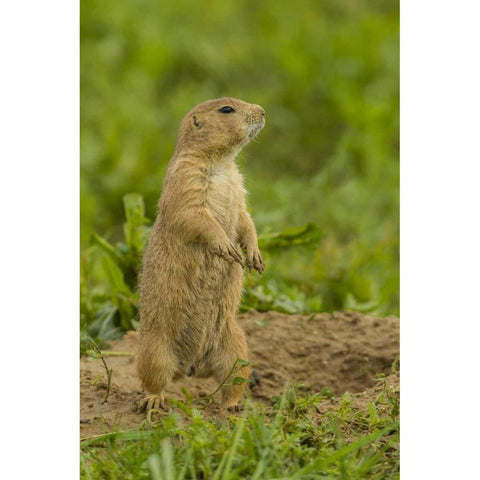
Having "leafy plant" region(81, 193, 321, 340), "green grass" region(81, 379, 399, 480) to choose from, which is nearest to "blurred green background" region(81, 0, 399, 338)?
"leafy plant" region(81, 193, 321, 340)

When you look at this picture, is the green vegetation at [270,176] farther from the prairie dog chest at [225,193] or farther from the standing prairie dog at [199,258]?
the prairie dog chest at [225,193]

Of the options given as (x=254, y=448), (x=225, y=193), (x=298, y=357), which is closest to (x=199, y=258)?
(x=225, y=193)

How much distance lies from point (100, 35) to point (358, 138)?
301cm

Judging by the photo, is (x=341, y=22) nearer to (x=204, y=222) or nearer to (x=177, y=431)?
(x=204, y=222)

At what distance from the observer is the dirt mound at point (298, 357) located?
17.5 ft

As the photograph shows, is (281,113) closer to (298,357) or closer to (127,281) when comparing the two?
(127,281)

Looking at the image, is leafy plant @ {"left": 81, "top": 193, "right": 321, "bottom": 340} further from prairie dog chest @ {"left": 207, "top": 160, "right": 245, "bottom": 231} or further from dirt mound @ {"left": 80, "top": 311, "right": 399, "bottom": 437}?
prairie dog chest @ {"left": 207, "top": 160, "right": 245, "bottom": 231}

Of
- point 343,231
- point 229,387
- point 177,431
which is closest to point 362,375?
point 229,387

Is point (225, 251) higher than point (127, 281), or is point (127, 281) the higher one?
point (225, 251)

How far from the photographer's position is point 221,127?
15.5 feet

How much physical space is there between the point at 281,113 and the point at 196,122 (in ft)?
17.8

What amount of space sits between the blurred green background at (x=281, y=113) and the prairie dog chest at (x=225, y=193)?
77.7 inches

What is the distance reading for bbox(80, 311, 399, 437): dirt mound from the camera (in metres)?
5.33
